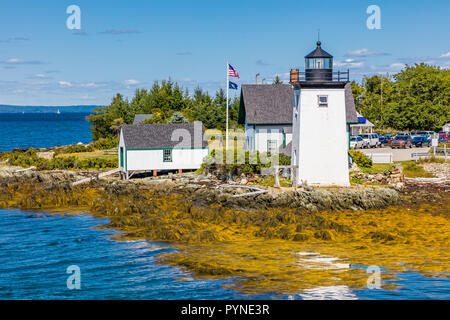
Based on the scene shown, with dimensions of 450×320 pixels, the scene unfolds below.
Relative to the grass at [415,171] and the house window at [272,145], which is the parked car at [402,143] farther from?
the house window at [272,145]

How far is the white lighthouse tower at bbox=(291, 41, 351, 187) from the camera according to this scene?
3191 cm

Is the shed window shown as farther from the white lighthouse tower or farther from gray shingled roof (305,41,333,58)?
gray shingled roof (305,41,333,58)

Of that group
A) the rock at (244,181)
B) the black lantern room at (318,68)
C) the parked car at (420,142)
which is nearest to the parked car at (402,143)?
the parked car at (420,142)

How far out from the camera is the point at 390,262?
18875 millimetres

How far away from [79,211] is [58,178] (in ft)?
30.6

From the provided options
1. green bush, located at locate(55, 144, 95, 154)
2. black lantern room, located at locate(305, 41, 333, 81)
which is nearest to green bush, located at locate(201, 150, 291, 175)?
black lantern room, located at locate(305, 41, 333, 81)

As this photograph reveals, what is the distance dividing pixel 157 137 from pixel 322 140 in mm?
14613

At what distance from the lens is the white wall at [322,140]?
106 ft

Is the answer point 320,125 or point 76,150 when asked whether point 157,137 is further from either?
point 76,150

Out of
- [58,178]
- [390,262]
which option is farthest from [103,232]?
[58,178]

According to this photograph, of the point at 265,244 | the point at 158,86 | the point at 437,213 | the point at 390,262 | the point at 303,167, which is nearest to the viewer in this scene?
the point at 390,262

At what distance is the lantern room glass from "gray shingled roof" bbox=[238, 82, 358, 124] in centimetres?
1004

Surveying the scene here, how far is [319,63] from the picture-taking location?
3170 cm

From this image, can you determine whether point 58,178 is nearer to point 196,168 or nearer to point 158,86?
point 196,168
